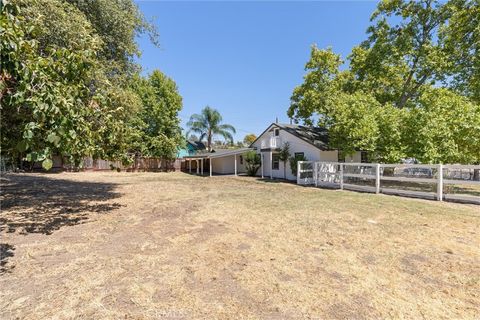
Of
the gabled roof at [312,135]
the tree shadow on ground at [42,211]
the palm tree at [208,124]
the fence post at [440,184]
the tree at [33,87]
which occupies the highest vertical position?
the palm tree at [208,124]

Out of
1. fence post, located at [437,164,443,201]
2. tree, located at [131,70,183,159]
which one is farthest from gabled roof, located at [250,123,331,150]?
tree, located at [131,70,183,159]

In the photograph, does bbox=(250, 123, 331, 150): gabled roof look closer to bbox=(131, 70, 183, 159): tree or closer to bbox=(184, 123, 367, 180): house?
bbox=(184, 123, 367, 180): house

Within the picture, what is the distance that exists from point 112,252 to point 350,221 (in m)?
5.36

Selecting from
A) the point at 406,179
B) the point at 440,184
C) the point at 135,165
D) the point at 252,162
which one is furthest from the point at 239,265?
the point at 135,165

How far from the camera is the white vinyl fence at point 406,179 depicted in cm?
941

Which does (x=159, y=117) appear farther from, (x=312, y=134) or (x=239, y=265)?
(x=239, y=265)

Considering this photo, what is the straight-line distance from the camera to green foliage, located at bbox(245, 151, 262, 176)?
2194cm

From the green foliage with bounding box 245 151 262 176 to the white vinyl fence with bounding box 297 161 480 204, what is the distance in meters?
6.86

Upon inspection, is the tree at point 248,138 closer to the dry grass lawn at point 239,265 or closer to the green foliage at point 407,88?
the green foliage at point 407,88

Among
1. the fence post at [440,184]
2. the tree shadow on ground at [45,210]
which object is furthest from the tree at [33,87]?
the fence post at [440,184]

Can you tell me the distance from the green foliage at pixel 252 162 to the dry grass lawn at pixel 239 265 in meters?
14.6

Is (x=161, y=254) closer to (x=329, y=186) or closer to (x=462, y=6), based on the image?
(x=329, y=186)

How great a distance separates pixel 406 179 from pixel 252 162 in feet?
42.3

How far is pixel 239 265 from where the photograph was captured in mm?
3939
